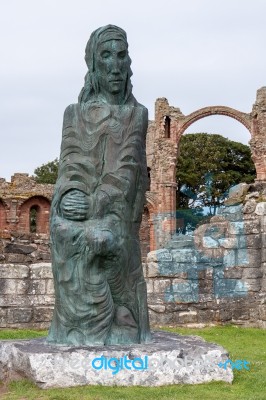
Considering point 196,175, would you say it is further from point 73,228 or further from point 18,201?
point 73,228

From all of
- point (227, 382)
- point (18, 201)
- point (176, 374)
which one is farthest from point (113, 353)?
point (18, 201)

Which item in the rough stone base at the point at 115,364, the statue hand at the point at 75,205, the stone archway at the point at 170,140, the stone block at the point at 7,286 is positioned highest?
the stone archway at the point at 170,140

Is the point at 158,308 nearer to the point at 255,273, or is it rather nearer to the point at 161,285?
the point at 161,285

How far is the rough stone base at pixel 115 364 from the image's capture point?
207 inches

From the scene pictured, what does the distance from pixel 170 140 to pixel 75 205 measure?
1400 inches

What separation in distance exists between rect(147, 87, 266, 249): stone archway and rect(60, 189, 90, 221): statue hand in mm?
32537

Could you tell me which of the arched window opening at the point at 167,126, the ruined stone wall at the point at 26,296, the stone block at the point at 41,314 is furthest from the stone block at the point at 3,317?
the arched window opening at the point at 167,126

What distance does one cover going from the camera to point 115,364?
5.30m

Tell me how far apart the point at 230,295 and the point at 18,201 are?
28.7 metres

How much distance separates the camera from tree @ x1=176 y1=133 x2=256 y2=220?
48156 mm

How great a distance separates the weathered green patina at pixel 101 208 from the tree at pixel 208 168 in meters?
41.1

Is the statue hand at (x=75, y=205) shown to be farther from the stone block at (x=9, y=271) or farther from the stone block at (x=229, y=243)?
the stone block at (x=229, y=243)

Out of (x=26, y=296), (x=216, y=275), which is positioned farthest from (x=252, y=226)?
(x=26, y=296)

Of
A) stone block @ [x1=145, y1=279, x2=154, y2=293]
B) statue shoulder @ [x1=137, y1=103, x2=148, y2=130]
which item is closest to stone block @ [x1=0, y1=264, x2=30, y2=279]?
stone block @ [x1=145, y1=279, x2=154, y2=293]
